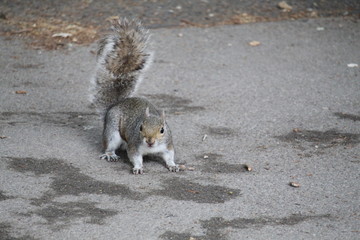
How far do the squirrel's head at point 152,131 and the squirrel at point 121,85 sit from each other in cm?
14

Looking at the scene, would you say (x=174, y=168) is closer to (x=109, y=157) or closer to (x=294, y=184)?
(x=109, y=157)

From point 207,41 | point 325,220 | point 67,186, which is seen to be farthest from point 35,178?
point 207,41

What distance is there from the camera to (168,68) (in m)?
6.44

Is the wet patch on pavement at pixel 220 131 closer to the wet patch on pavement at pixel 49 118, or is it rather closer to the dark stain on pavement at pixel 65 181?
the wet patch on pavement at pixel 49 118

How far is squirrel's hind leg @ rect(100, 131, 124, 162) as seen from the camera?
4.38 meters

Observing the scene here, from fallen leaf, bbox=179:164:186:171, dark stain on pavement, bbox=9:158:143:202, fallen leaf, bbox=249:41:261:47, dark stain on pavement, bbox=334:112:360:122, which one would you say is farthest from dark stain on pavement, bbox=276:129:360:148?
fallen leaf, bbox=249:41:261:47

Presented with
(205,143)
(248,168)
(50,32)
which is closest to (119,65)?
(205,143)

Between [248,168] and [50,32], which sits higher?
[248,168]

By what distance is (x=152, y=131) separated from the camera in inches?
161

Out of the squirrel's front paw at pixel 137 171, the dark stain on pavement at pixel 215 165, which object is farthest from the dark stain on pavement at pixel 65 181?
the dark stain on pavement at pixel 215 165

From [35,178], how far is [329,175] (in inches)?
72.9

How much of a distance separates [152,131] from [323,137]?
1431 millimetres

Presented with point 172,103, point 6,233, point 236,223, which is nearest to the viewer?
point 6,233

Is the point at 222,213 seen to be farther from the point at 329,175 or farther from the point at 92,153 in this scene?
the point at 92,153
